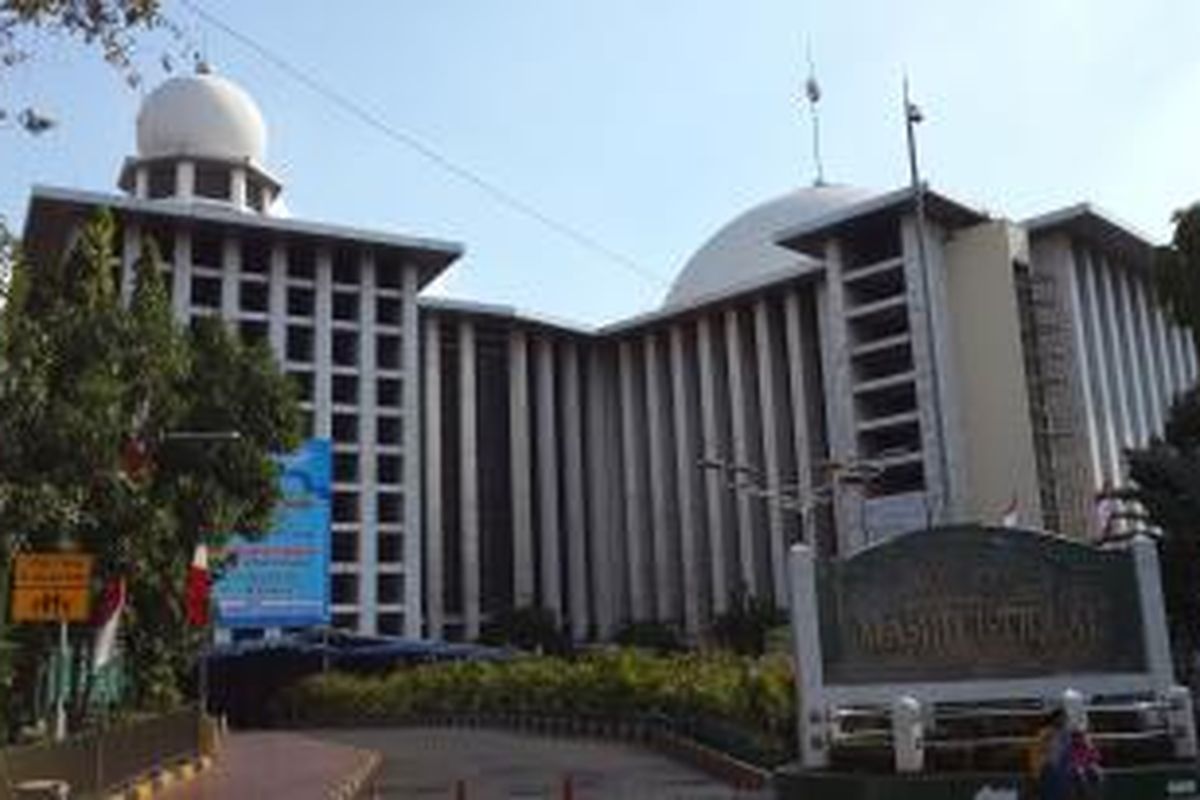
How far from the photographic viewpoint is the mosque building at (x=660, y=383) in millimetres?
85625

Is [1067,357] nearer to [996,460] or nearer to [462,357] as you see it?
[996,460]

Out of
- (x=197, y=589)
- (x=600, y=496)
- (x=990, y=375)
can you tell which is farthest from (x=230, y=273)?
(x=197, y=589)

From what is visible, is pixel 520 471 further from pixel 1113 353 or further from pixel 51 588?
pixel 51 588

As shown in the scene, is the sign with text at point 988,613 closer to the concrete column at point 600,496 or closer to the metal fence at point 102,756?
the metal fence at point 102,756

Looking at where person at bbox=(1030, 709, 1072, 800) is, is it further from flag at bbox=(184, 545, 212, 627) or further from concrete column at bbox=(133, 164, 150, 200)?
concrete column at bbox=(133, 164, 150, 200)

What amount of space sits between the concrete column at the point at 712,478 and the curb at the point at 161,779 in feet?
216

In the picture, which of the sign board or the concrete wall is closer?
the sign board

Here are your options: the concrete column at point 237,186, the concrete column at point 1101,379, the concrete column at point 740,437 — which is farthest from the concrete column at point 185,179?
the concrete column at point 1101,379

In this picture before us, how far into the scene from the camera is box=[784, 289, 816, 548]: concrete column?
93375mm

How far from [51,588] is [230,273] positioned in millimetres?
71866

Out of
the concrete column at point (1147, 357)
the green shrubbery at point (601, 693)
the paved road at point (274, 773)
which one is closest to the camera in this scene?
the paved road at point (274, 773)

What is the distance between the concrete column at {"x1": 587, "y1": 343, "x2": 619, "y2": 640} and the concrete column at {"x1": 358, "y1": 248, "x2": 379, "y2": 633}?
19.3 m

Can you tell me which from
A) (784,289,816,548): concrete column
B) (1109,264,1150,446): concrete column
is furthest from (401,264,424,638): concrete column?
(1109,264,1150,446): concrete column

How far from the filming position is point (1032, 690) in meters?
19.1
